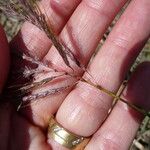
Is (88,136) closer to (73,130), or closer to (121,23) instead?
(73,130)

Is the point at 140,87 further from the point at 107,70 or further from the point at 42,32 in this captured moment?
the point at 42,32

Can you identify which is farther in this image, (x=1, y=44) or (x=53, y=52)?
(x=53, y=52)

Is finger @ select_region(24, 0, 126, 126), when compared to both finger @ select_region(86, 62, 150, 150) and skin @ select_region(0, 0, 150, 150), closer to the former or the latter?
skin @ select_region(0, 0, 150, 150)

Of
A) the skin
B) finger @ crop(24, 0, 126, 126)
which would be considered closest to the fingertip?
the skin

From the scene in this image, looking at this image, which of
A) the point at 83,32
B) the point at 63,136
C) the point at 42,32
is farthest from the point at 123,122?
the point at 42,32

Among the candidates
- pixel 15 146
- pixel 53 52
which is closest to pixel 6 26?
pixel 53 52

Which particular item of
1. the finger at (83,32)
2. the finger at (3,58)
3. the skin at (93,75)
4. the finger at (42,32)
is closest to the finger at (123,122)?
the skin at (93,75)
